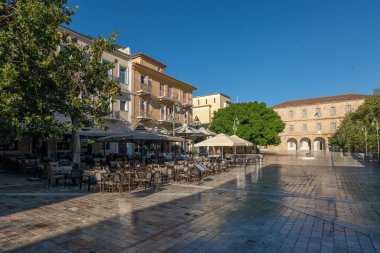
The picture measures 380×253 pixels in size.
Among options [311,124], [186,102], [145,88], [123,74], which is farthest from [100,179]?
[311,124]

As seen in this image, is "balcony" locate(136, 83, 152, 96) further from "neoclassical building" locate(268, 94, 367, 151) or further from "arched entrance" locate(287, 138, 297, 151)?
"arched entrance" locate(287, 138, 297, 151)

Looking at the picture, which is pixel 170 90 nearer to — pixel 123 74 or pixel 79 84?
pixel 123 74

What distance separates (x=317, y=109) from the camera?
198ft

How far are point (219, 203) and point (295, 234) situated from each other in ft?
9.37

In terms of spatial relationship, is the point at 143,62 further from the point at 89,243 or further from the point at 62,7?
the point at 89,243

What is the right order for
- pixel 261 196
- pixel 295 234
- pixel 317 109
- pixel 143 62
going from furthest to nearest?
1. pixel 317 109
2. pixel 143 62
3. pixel 261 196
4. pixel 295 234

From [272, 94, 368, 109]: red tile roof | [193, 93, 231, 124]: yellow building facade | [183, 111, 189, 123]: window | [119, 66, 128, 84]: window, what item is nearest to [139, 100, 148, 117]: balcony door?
[119, 66, 128, 84]: window

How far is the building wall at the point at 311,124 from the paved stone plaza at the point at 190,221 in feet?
180

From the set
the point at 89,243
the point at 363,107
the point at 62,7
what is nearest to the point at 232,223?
the point at 89,243

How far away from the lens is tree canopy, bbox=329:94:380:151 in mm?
30453

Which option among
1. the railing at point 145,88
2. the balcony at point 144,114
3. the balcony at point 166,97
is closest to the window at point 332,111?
the balcony at point 166,97

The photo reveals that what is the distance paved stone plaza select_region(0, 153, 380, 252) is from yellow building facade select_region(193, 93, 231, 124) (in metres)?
43.3

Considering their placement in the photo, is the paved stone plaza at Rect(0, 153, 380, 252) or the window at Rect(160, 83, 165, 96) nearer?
the paved stone plaza at Rect(0, 153, 380, 252)

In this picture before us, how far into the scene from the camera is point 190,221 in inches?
229
